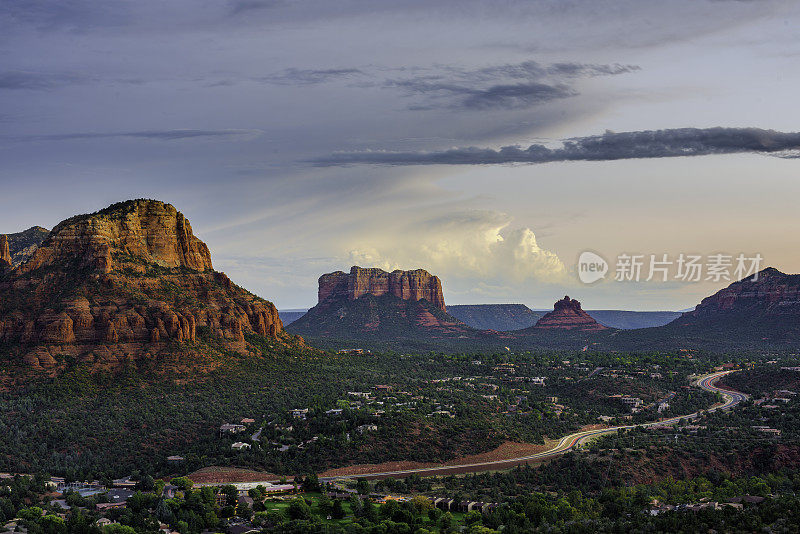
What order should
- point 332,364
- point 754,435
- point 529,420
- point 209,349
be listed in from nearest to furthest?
point 754,435, point 529,420, point 209,349, point 332,364

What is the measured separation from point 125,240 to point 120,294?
1531 centimetres

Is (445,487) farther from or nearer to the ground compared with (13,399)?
nearer to the ground

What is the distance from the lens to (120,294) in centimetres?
13738

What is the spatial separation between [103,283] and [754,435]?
361ft

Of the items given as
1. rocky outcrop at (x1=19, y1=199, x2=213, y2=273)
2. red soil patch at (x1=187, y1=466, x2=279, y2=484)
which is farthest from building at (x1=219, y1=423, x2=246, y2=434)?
rocky outcrop at (x1=19, y1=199, x2=213, y2=273)

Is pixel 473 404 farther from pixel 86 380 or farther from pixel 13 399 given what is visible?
pixel 13 399

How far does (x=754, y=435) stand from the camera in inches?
4432

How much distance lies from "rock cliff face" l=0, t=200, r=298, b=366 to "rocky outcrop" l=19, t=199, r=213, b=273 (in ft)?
0.61

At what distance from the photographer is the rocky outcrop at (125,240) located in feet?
461

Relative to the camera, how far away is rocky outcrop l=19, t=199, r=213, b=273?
14062cm

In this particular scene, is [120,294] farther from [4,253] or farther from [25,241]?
[25,241]

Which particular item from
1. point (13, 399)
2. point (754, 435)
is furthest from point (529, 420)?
point (13, 399)

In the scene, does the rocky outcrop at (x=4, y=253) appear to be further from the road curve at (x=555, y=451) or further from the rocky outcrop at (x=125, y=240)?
the road curve at (x=555, y=451)

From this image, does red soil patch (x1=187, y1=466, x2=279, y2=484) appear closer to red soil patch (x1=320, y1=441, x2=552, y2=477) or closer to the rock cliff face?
red soil patch (x1=320, y1=441, x2=552, y2=477)
